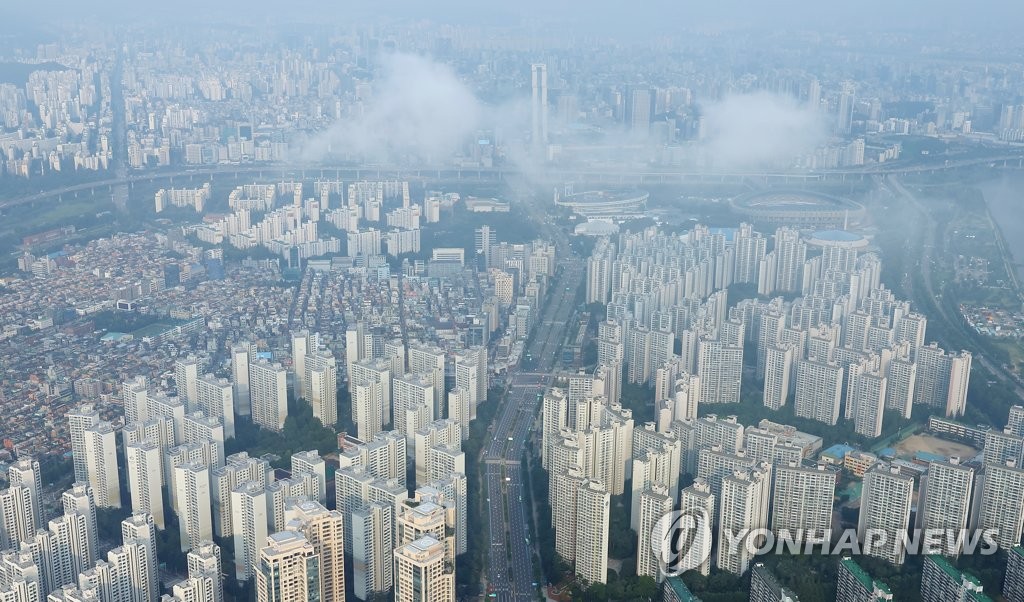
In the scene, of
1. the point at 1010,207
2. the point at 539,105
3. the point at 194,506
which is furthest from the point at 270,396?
the point at 539,105

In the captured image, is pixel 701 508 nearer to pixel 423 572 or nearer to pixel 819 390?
pixel 423 572

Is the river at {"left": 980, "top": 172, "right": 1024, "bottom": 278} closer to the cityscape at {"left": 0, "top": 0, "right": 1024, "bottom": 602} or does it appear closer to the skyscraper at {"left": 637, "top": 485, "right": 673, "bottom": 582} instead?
the cityscape at {"left": 0, "top": 0, "right": 1024, "bottom": 602}

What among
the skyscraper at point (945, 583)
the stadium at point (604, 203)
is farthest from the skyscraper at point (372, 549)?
the stadium at point (604, 203)

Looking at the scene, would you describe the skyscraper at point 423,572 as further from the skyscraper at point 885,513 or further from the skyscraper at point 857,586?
the skyscraper at point 885,513

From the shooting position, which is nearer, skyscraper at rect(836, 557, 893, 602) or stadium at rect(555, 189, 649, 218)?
skyscraper at rect(836, 557, 893, 602)

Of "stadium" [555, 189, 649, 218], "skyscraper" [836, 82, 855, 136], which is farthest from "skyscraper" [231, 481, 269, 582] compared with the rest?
"skyscraper" [836, 82, 855, 136]

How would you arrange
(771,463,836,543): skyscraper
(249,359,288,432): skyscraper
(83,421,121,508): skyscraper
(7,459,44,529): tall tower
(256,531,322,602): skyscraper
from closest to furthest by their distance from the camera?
(256,531,322,602): skyscraper, (7,459,44,529): tall tower, (771,463,836,543): skyscraper, (83,421,121,508): skyscraper, (249,359,288,432): skyscraper
